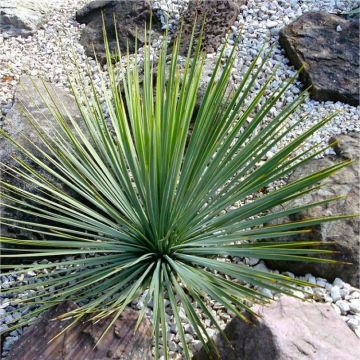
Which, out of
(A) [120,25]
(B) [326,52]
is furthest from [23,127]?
(B) [326,52]

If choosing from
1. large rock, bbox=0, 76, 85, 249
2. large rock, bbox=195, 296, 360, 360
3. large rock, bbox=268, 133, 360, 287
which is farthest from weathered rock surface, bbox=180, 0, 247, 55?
large rock, bbox=195, 296, 360, 360

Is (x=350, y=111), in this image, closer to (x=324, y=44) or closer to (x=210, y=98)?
(x=324, y=44)

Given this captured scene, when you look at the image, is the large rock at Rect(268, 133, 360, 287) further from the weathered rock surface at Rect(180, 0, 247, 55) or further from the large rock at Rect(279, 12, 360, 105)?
the weathered rock surface at Rect(180, 0, 247, 55)

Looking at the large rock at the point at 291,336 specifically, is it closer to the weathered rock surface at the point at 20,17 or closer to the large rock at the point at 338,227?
the large rock at the point at 338,227

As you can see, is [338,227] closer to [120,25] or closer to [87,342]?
[87,342]

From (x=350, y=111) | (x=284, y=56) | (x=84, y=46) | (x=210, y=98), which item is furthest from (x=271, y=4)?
(x=210, y=98)
